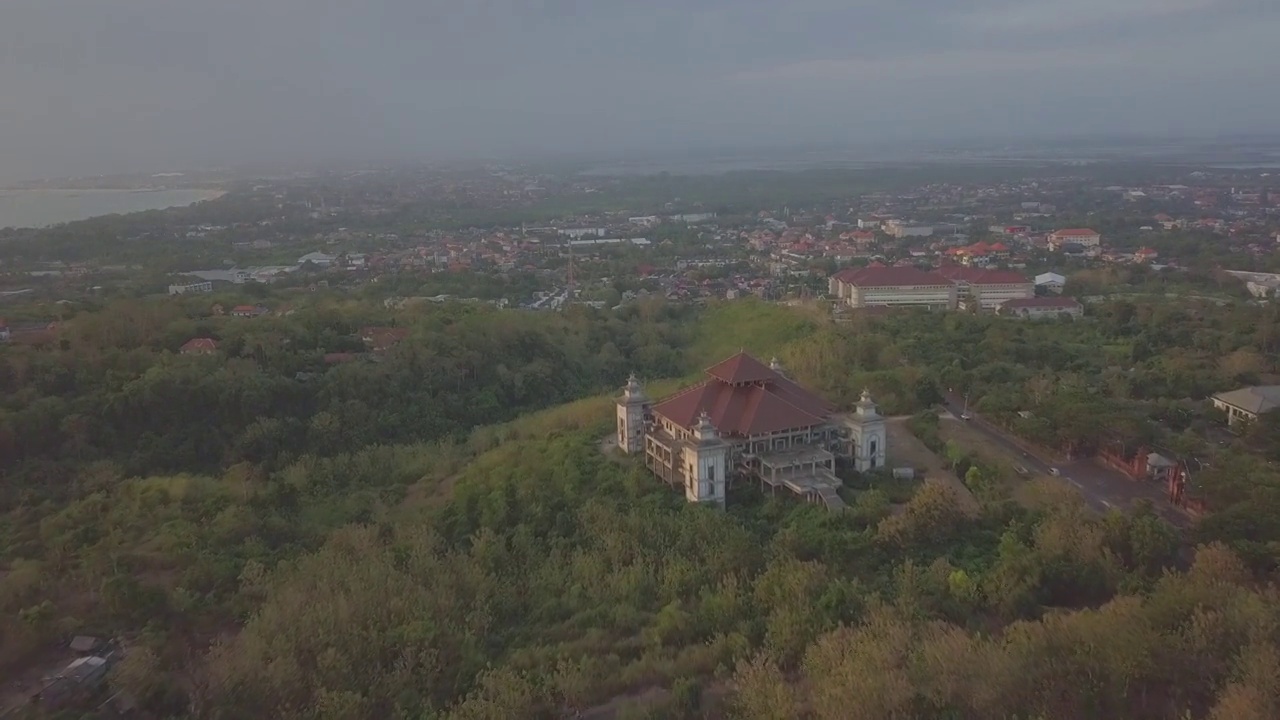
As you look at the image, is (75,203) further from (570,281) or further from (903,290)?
(903,290)

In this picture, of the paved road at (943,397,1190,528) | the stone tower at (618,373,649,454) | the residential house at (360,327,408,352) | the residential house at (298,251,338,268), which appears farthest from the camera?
the residential house at (298,251,338,268)

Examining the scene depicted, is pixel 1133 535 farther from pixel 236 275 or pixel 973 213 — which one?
pixel 973 213

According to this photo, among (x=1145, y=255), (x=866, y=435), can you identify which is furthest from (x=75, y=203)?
(x=1145, y=255)

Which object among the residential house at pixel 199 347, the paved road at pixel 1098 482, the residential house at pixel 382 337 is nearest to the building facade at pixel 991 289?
the paved road at pixel 1098 482

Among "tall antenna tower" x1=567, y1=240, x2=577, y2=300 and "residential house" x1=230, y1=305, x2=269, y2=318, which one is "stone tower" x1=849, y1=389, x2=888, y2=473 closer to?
"residential house" x1=230, y1=305, x2=269, y2=318

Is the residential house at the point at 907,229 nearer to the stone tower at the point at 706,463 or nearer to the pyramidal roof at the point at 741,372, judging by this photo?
the pyramidal roof at the point at 741,372

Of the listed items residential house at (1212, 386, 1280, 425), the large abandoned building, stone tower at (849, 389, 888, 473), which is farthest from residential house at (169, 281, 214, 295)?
residential house at (1212, 386, 1280, 425)

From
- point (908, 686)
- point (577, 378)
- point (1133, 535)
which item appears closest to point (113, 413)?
point (577, 378)
